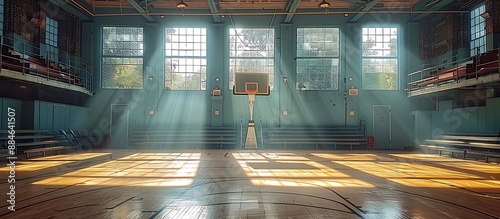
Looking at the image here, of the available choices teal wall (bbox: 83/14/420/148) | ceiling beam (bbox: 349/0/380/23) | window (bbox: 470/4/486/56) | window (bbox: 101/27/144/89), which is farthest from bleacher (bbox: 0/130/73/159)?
window (bbox: 470/4/486/56)

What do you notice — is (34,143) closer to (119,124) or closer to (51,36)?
(119,124)

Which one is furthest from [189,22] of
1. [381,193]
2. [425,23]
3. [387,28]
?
[381,193]

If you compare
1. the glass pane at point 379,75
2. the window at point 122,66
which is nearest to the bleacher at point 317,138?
the glass pane at point 379,75

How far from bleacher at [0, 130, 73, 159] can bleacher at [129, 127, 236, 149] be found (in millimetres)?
3130

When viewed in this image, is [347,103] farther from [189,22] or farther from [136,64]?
[136,64]

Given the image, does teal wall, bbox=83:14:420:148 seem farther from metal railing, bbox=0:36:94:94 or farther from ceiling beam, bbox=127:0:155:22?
metal railing, bbox=0:36:94:94

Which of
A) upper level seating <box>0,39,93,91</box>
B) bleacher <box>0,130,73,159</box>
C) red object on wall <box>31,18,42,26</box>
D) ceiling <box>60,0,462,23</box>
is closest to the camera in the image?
bleacher <box>0,130,73,159</box>

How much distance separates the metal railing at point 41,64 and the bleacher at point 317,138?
8.56 metres

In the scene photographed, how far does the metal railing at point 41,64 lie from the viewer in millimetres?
11016

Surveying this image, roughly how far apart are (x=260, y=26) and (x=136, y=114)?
23.3 feet

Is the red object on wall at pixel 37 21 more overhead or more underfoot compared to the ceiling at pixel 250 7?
more underfoot

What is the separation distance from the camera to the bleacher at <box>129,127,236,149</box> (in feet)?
52.1

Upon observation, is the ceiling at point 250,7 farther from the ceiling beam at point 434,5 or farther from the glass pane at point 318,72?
the glass pane at point 318,72

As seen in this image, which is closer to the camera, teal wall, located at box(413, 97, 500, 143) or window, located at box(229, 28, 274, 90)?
teal wall, located at box(413, 97, 500, 143)
